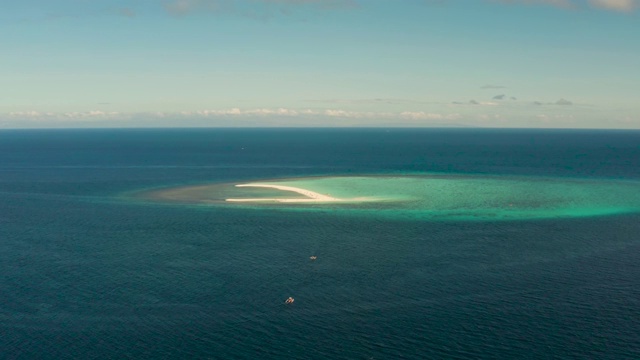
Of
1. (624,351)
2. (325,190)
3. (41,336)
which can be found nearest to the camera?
(624,351)

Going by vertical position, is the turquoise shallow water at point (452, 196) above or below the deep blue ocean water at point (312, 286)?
above

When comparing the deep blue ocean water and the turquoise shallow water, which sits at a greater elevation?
the turquoise shallow water

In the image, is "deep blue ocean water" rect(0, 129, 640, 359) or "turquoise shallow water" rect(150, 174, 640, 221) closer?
"deep blue ocean water" rect(0, 129, 640, 359)

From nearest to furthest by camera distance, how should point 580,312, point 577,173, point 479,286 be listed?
point 580,312
point 479,286
point 577,173

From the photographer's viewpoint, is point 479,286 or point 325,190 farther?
point 325,190

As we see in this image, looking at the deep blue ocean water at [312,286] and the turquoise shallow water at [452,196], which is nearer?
the deep blue ocean water at [312,286]

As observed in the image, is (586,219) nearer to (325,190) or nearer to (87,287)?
(325,190)

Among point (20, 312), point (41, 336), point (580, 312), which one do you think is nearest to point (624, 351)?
point (580, 312)
